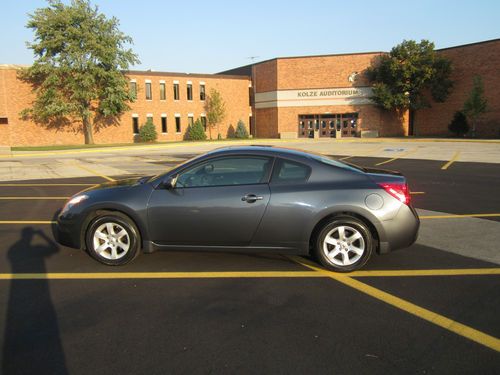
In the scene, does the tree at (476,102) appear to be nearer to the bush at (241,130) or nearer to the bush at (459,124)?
the bush at (459,124)

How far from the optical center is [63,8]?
111 ft

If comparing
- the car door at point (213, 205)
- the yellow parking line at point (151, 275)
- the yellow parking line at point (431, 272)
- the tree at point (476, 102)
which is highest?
the tree at point (476, 102)

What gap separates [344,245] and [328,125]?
42.7m

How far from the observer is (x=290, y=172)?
16.1 ft

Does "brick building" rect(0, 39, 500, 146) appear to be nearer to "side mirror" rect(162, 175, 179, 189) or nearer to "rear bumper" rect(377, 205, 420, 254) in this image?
"side mirror" rect(162, 175, 179, 189)

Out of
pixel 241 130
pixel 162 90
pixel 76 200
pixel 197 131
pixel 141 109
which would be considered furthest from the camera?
pixel 241 130

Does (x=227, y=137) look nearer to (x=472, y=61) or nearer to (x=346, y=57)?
(x=346, y=57)

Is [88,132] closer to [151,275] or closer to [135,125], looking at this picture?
[135,125]

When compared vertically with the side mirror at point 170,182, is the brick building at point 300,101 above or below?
above

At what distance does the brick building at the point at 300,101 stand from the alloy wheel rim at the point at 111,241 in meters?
36.3

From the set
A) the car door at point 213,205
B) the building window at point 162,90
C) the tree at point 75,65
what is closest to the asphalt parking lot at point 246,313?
the car door at point 213,205

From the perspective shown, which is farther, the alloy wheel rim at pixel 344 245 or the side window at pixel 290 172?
the side window at pixel 290 172

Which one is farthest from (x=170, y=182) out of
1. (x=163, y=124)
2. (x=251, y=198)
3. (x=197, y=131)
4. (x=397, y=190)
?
(x=163, y=124)

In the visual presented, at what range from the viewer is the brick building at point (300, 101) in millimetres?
39469
